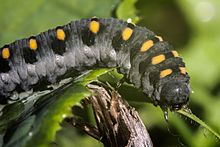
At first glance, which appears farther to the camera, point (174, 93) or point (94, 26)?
point (94, 26)

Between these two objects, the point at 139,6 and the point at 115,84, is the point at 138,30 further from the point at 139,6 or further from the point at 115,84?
the point at 139,6

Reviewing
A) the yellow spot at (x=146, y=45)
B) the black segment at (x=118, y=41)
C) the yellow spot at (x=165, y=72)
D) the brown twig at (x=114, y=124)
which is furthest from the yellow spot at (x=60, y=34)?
the brown twig at (x=114, y=124)

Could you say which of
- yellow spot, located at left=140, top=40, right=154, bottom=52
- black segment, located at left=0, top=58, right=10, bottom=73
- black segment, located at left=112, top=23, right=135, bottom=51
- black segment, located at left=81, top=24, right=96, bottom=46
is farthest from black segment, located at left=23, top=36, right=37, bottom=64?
yellow spot, located at left=140, top=40, right=154, bottom=52

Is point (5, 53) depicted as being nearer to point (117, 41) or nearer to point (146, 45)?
point (117, 41)

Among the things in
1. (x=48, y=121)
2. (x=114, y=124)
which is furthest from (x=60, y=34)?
(x=48, y=121)

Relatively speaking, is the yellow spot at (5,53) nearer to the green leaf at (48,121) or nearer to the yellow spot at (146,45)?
the yellow spot at (146,45)

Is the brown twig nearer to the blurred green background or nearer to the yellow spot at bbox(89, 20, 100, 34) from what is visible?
the blurred green background
